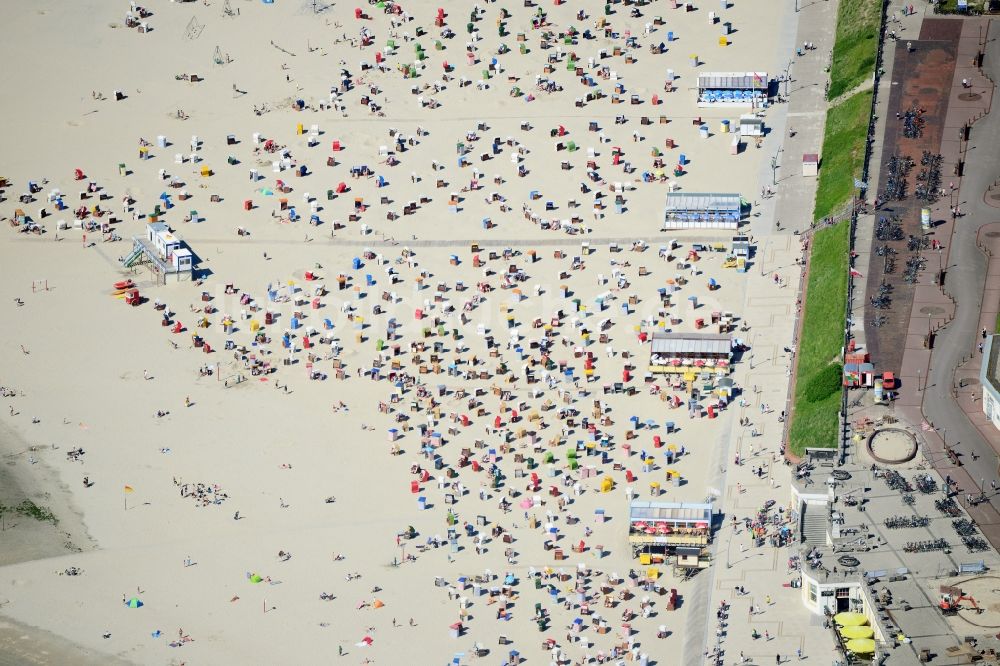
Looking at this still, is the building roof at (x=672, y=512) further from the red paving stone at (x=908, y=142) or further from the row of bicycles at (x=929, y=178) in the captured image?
the row of bicycles at (x=929, y=178)

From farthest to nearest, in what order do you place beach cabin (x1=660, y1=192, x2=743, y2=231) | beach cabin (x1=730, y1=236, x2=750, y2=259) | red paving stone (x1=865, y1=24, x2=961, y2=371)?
1. beach cabin (x1=660, y1=192, x2=743, y2=231)
2. beach cabin (x1=730, y1=236, x2=750, y2=259)
3. red paving stone (x1=865, y1=24, x2=961, y2=371)

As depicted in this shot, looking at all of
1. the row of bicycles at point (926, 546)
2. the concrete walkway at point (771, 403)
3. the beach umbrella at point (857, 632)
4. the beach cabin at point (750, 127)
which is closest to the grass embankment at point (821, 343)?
the concrete walkway at point (771, 403)

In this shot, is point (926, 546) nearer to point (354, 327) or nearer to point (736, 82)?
point (354, 327)

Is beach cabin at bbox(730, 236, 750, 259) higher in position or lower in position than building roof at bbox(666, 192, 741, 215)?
lower

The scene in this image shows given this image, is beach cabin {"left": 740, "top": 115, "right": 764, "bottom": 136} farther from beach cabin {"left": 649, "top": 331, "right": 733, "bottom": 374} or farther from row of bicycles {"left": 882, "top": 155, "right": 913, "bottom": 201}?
beach cabin {"left": 649, "top": 331, "right": 733, "bottom": 374}

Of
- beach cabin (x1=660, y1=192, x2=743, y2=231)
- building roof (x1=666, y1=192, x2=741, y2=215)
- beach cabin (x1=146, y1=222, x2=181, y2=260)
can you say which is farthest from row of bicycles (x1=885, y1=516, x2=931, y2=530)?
beach cabin (x1=146, y1=222, x2=181, y2=260)

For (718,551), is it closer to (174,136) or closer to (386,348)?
(386,348)

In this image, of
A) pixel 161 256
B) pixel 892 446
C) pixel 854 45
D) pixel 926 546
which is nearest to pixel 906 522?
pixel 926 546

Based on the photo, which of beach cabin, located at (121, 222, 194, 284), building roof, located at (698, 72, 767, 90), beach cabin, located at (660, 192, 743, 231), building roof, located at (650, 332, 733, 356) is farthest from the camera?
building roof, located at (698, 72, 767, 90)
